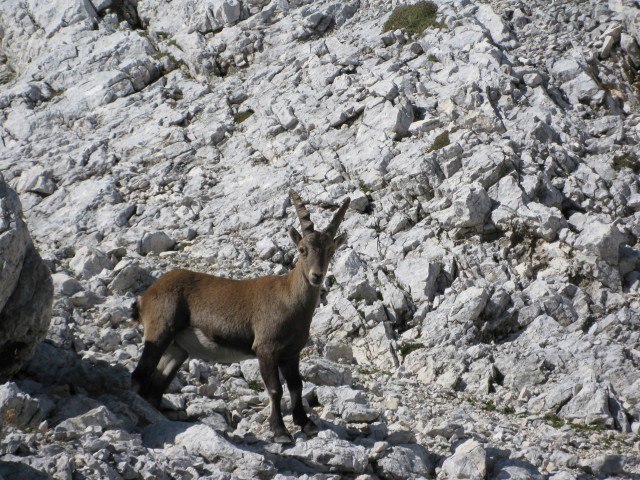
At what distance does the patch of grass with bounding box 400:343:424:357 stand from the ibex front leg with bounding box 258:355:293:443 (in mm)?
5695

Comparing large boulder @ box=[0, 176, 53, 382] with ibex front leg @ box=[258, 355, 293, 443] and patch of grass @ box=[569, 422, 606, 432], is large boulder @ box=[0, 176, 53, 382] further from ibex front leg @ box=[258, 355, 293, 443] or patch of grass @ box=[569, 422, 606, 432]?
patch of grass @ box=[569, 422, 606, 432]

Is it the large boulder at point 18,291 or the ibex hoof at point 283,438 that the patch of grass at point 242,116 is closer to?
the large boulder at point 18,291

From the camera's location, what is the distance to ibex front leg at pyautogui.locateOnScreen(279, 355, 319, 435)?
36.2 ft

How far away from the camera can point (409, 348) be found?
53.3 feet

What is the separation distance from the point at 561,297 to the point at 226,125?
1230 centimetres

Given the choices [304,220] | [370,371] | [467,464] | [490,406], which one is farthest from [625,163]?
[467,464]

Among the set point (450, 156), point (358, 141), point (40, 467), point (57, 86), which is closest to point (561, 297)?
point (450, 156)

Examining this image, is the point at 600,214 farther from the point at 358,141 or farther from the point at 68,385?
the point at 68,385

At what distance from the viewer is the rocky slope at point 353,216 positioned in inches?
426

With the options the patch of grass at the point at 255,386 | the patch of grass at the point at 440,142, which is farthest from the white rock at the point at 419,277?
the patch of grass at the point at 255,386

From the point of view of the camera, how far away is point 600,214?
18.4 meters

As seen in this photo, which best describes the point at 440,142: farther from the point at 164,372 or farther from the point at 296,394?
the point at 164,372

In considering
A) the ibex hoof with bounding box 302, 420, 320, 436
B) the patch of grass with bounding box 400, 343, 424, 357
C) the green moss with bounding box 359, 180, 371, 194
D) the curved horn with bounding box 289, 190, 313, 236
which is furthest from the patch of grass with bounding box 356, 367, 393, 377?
the green moss with bounding box 359, 180, 371, 194

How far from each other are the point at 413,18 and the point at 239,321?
682 inches
